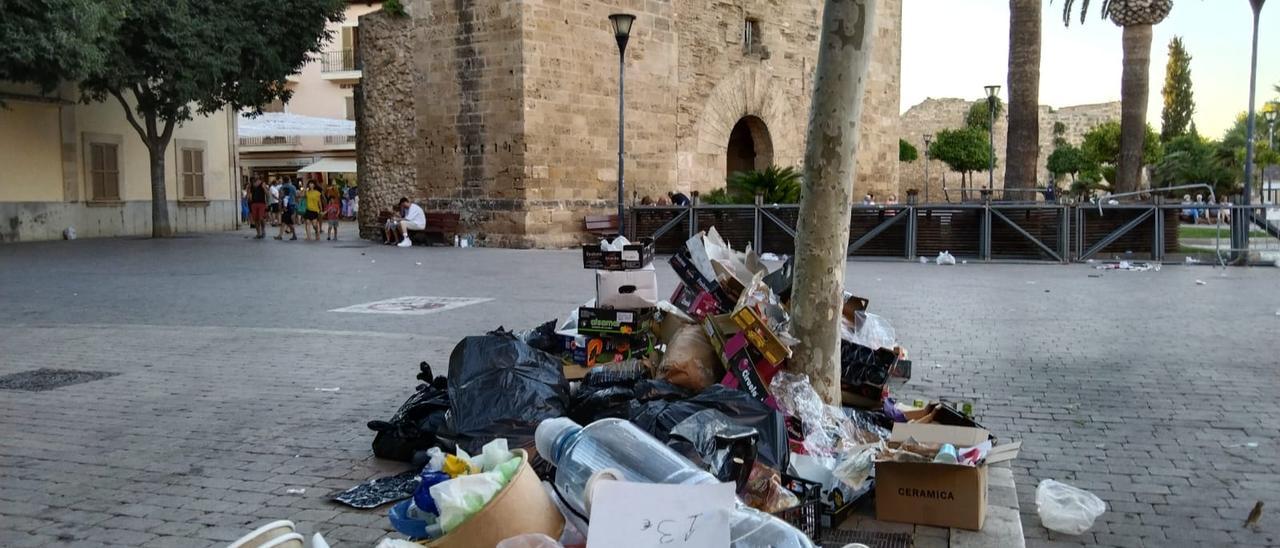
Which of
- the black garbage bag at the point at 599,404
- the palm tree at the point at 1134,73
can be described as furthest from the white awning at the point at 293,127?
the black garbage bag at the point at 599,404

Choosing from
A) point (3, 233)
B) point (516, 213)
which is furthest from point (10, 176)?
point (516, 213)

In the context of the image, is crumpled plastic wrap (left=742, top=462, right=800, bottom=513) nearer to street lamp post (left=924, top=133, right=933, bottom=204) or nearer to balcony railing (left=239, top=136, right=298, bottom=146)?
balcony railing (left=239, top=136, right=298, bottom=146)

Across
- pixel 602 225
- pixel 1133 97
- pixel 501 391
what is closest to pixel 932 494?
pixel 501 391

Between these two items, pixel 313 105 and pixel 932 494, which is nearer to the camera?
pixel 932 494

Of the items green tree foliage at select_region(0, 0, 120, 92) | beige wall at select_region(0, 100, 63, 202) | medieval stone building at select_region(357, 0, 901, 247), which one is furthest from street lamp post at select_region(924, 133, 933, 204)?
green tree foliage at select_region(0, 0, 120, 92)

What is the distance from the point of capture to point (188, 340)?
308 inches

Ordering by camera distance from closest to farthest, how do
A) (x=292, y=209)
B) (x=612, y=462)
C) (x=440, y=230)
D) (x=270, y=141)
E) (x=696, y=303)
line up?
(x=612, y=462), (x=696, y=303), (x=440, y=230), (x=292, y=209), (x=270, y=141)

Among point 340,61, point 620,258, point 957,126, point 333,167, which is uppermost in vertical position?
point 340,61

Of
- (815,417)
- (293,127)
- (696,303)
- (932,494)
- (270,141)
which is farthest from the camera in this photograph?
(270,141)

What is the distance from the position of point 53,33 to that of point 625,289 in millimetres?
14702

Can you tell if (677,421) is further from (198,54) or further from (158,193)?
(158,193)

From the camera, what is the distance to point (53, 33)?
53.5ft

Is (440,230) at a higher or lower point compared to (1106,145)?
lower

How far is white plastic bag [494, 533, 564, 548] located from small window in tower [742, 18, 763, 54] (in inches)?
907
